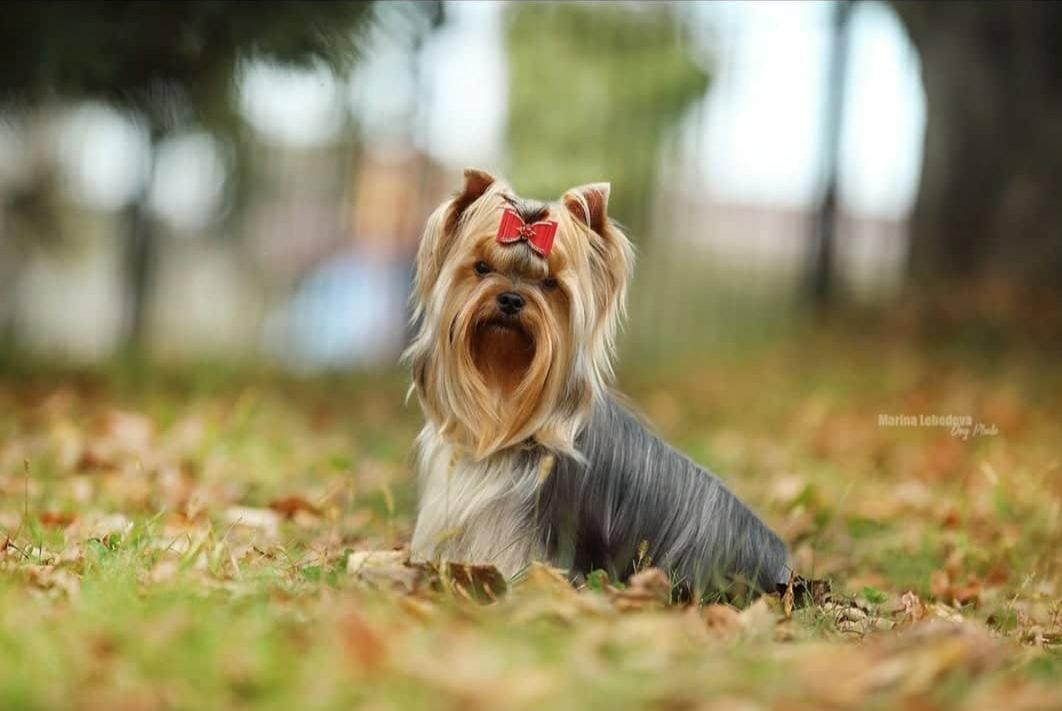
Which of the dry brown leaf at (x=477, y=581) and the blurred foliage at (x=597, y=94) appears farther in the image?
the blurred foliage at (x=597, y=94)

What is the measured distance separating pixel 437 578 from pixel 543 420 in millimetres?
696

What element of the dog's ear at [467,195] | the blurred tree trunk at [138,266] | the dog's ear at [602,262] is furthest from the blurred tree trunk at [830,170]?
the dog's ear at [467,195]

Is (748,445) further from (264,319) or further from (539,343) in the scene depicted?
(264,319)

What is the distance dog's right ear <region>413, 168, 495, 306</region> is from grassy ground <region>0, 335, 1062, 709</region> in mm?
882

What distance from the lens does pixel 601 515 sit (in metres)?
3.75

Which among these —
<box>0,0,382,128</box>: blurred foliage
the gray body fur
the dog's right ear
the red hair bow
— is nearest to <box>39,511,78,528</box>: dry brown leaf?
the gray body fur

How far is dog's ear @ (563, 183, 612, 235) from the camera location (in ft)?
12.4

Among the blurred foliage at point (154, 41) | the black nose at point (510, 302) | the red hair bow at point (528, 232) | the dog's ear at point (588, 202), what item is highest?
the blurred foliage at point (154, 41)

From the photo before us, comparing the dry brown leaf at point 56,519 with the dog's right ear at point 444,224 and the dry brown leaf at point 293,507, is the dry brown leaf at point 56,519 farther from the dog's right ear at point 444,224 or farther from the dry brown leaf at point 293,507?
the dog's right ear at point 444,224

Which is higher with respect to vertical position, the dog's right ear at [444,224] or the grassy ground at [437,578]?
the dog's right ear at [444,224]

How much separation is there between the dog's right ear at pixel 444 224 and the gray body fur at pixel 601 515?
1.86 feet

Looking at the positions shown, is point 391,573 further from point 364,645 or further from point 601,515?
point 364,645

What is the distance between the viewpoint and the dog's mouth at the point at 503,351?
3.67m

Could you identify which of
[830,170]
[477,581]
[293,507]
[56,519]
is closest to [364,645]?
[477,581]
